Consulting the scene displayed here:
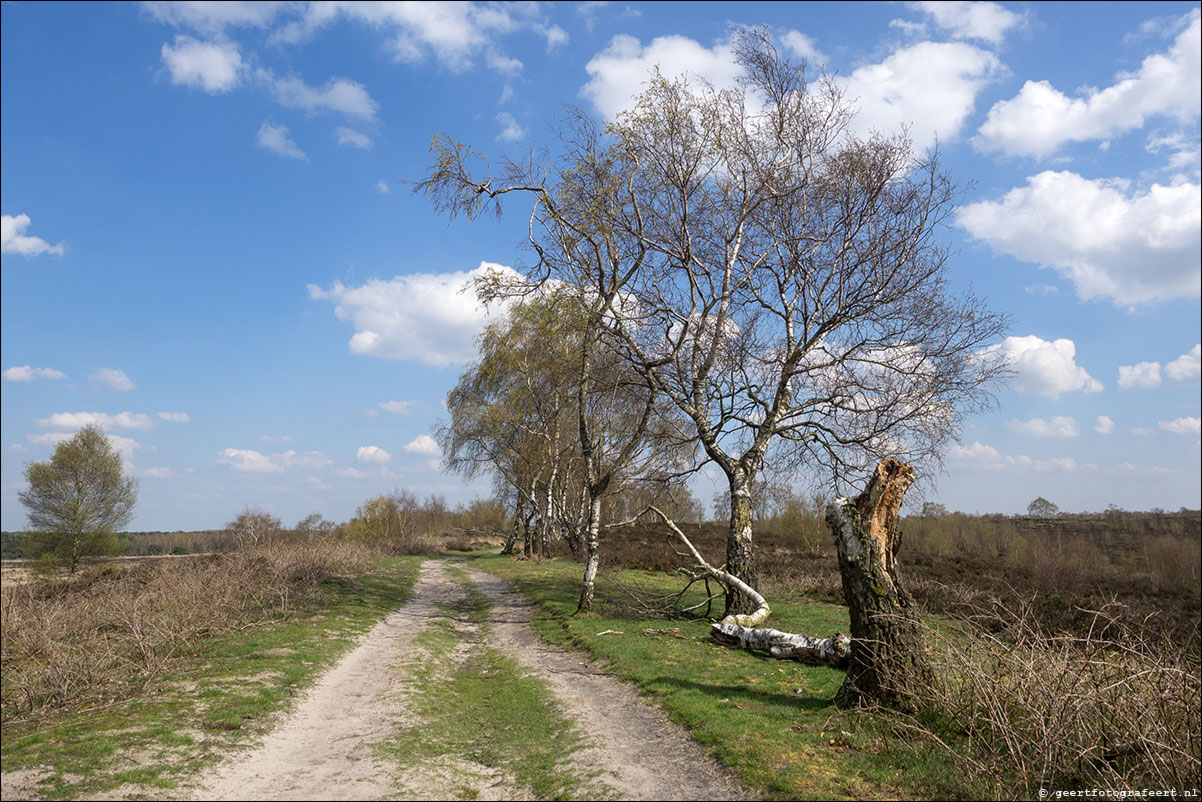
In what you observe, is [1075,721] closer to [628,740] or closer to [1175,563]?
[628,740]

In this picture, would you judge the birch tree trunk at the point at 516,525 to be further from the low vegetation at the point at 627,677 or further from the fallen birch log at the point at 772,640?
the fallen birch log at the point at 772,640

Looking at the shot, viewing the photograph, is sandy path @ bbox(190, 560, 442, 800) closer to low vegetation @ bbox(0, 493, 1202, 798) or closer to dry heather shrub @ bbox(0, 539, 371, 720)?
low vegetation @ bbox(0, 493, 1202, 798)

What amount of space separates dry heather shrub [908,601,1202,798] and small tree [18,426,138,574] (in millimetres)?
48820

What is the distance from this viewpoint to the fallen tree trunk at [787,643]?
11609 mm

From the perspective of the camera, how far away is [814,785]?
21.1 ft

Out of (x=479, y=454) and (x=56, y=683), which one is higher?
(x=479, y=454)

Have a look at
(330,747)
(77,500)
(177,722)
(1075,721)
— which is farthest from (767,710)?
(77,500)

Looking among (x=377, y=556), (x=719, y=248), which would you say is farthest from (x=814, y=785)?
(x=377, y=556)

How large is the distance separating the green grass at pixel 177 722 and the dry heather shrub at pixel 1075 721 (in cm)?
847

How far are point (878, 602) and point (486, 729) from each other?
591 centimetres

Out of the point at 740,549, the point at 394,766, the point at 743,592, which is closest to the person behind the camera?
the point at 394,766

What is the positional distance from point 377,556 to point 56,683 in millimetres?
35044

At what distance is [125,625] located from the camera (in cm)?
1195

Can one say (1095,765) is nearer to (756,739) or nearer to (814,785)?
(814,785)
